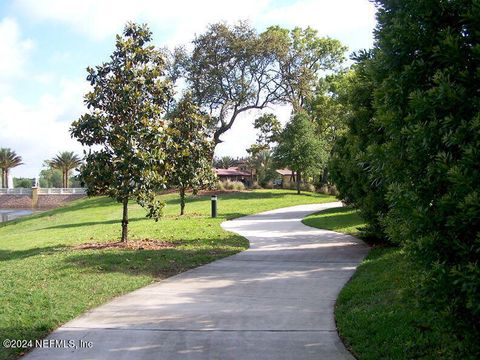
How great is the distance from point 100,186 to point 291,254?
4885mm

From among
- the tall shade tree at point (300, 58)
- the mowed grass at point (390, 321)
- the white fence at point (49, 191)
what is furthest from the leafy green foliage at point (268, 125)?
the mowed grass at point (390, 321)

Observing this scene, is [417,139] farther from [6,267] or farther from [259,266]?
[6,267]

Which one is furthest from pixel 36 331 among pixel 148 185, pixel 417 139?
pixel 148 185

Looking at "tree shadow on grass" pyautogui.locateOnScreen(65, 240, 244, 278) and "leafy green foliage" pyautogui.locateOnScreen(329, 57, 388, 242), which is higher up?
"leafy green foliage" pyautogui.locateOnScreen(329, 57, 388, 242)

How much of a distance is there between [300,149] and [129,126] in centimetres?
2725

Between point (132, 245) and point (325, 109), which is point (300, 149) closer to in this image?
point (325, 109)

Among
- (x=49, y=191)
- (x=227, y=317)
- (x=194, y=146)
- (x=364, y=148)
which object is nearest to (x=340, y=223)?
(x=194, y=146)

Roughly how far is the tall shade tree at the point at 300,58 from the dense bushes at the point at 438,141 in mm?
38519

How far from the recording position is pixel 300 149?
37.4 meters

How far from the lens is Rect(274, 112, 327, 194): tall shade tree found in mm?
37281

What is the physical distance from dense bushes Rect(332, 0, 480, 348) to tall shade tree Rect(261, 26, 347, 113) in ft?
126

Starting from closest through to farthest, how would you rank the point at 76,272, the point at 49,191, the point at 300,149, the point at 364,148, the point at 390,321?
the point at 390,321 → the point at 76,272 → the point at 364,148 → the point at 300,149 → the point at 49,191

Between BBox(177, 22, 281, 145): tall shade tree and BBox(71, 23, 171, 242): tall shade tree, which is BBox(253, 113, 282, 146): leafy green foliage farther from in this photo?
BBox(71, 23, 171, 242): tall shade tree

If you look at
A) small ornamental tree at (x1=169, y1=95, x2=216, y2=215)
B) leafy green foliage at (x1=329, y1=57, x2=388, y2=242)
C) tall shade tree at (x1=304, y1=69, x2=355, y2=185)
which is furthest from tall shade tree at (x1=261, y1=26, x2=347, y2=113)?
leafy green foliage at (x1=329, y1=57, x2=388, y2=242)
